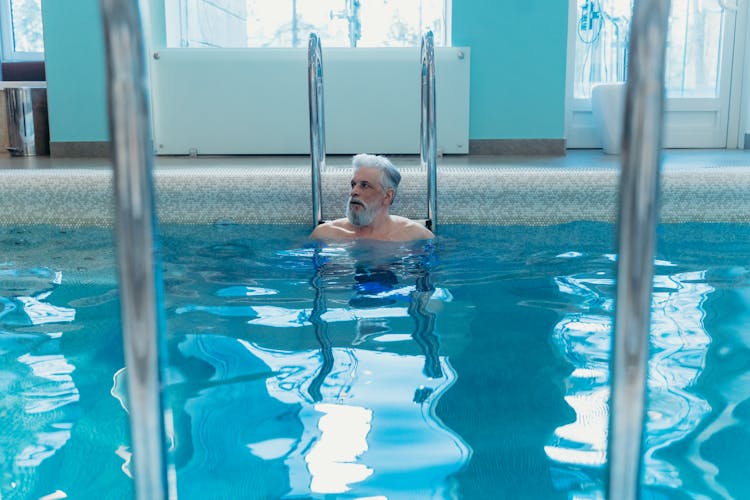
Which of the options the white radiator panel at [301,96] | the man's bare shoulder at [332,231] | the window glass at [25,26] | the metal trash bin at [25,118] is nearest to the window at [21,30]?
the window glass at [25,26]

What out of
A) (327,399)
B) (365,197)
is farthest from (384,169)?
(327,399)

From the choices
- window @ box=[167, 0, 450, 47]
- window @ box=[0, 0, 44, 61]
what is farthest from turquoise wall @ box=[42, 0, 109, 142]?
window @ box=[0, 0, 44, 61]

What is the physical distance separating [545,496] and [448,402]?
368 millimetres

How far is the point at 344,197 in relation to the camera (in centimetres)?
383

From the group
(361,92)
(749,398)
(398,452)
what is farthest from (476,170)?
(398,452)

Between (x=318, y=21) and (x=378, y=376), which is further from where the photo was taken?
(x=318, y=21)

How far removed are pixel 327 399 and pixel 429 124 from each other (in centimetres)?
192

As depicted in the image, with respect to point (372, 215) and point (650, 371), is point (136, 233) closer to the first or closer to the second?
point (650, 371)

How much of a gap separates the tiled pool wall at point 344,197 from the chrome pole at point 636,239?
334cm

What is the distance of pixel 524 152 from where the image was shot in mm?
5902

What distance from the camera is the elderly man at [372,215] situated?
334 cm

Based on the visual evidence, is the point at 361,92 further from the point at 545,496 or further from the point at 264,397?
the point at 545,496

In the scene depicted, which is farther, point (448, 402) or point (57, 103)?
point (57, 103)

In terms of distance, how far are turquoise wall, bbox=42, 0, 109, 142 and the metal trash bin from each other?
23 centimetres
